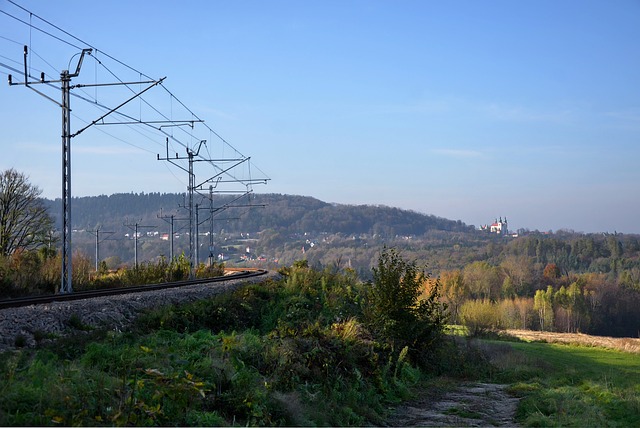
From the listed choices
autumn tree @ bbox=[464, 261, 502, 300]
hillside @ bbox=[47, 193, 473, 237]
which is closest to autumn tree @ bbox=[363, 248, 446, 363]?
autumn tree @ bbox=[464, 261, 502, 300]

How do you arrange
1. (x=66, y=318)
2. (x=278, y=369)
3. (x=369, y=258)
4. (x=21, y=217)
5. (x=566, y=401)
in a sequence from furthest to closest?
(x=369, y=258) → (x=21, y=217) → (x=566, y=401) → (x=66, y=318) → (x=278, y=369)

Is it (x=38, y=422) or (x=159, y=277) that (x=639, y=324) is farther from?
(x=38, y=422)

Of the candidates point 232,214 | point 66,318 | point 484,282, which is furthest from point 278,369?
point 232,214

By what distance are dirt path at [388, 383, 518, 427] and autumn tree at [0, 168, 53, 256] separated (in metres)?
29.2

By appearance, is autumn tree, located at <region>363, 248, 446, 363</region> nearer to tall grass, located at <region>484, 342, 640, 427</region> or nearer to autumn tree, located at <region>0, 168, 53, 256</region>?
tall grass, located at <region>484, 342, 640, 427</region>

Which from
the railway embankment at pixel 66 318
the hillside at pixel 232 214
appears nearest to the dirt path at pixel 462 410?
the railway embankment at pixel 66 318

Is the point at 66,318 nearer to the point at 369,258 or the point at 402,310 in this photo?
the point at 402,310

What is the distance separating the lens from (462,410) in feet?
46.8

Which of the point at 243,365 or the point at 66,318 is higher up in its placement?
the point at 66,318

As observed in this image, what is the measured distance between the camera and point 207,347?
491 inches

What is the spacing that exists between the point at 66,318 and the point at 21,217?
28.3 m

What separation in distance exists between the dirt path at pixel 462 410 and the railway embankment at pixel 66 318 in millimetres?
6401

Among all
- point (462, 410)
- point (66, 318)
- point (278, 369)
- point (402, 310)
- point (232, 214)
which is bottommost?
point (462, 410)

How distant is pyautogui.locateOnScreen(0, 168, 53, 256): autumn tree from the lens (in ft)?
128
